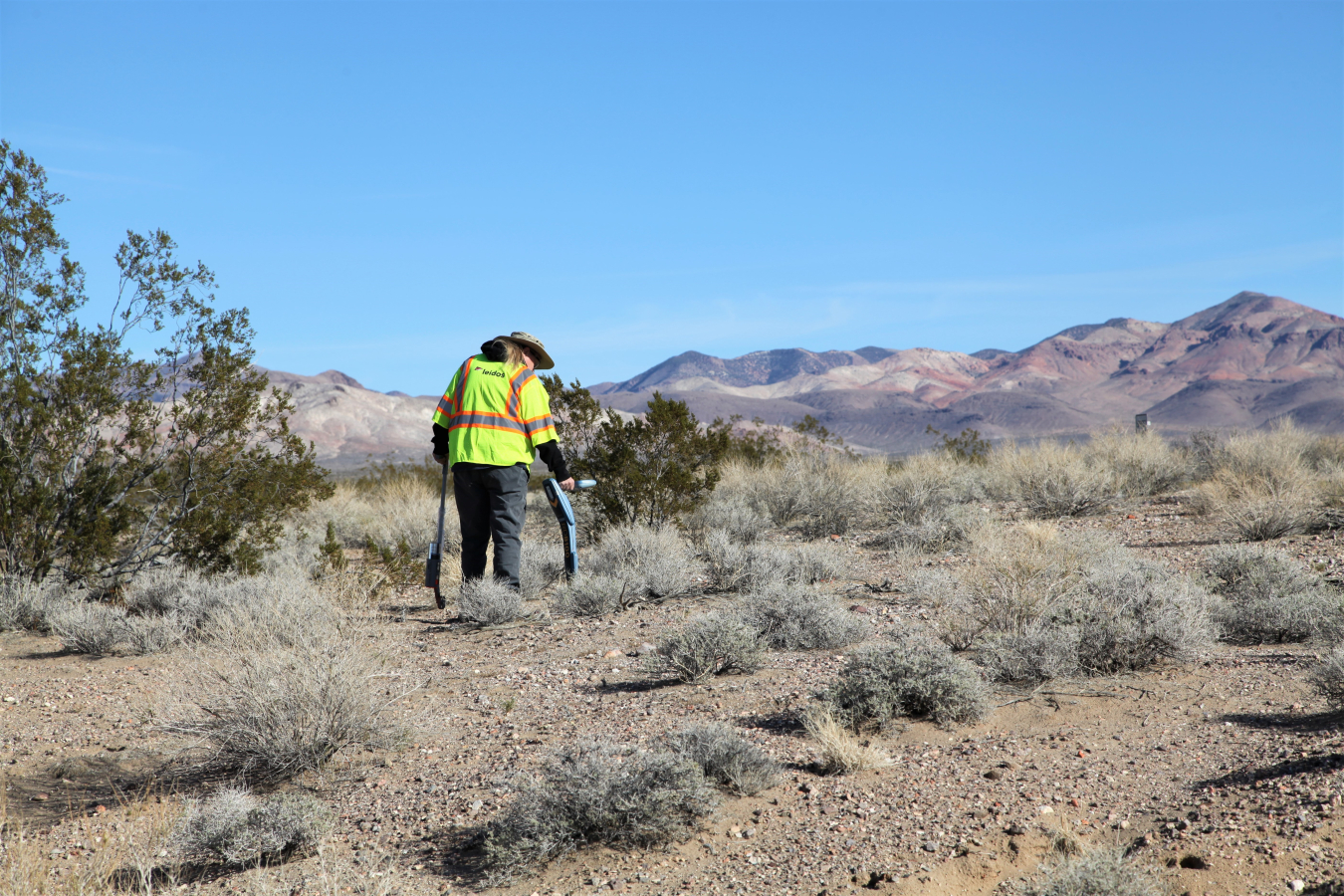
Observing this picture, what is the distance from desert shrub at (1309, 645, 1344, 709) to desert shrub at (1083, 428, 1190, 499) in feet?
28.7

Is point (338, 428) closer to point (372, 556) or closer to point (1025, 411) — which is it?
point (1025, 411)

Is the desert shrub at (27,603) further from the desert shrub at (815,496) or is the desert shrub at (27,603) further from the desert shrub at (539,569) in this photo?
the desert shrub at (815,496)

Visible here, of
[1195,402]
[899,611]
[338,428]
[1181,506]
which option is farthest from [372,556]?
[1195,402]

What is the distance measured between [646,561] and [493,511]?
1709 millimetres

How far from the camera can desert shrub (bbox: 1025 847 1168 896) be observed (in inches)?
110

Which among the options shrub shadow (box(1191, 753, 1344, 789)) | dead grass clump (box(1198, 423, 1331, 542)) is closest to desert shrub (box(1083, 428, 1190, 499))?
→ dead grass clump (box(1198, 423, 1331, 542))

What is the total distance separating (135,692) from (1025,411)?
182999 millimetres

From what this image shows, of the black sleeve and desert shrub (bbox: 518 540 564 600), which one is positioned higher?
the black sleeve

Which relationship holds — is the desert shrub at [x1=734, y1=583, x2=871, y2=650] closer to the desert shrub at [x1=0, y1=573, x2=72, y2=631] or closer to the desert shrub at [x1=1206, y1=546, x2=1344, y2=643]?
the desert shrub at [x1=1206, y1=546, x2=1344, y2=643]

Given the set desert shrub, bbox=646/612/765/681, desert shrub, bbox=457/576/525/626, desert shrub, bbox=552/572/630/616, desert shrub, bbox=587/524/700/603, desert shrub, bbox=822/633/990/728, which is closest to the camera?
desert shrub, bbox=822/633/990/728

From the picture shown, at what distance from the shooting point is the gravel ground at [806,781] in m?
3.15

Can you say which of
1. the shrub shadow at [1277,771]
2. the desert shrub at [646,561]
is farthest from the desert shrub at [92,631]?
the shrub shadow at [1277,771]

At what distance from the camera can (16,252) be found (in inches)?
319

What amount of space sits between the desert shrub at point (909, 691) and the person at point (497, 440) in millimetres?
3098
